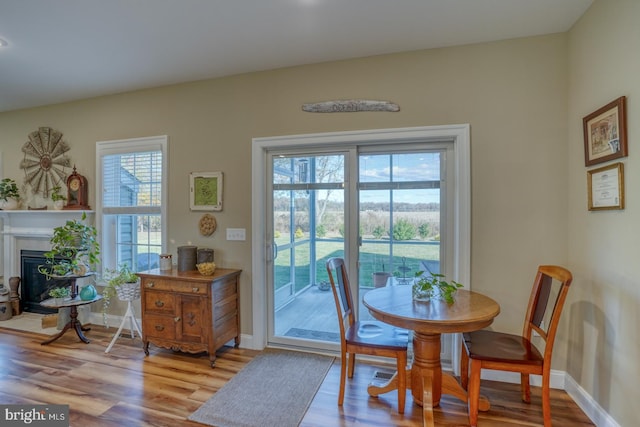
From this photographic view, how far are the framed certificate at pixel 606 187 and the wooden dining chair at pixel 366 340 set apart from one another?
1.49 meters

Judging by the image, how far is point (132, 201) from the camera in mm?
3615

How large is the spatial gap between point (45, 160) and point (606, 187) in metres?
5.61

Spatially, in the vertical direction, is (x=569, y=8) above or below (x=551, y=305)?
above

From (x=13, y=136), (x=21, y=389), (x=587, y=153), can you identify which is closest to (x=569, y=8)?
(x=587, y=153)

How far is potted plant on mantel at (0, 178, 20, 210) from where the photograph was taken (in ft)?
13.2

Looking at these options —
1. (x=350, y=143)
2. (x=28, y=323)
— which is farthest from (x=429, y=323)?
(x=28, y=323)

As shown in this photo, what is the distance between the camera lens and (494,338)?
2.16m

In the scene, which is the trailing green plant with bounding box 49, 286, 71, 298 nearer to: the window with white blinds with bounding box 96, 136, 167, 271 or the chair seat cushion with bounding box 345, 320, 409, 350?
the window with white blinds with bounding box 96, 136, 167, 271

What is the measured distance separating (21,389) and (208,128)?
261 centimetres

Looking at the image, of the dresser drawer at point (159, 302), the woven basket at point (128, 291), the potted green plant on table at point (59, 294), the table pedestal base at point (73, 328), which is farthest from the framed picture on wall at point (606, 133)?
the potted green plant on table at point (59, 294)

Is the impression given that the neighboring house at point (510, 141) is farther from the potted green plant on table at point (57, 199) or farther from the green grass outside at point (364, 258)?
the potted green plant on table at point (57, 199)

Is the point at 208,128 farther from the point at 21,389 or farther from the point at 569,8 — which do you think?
the point at 569,8

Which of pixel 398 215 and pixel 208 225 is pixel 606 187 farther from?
pixel 208 225

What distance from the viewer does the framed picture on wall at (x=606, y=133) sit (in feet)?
5.84
